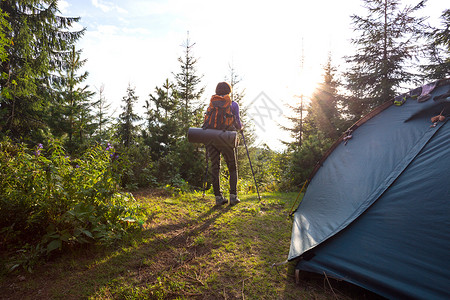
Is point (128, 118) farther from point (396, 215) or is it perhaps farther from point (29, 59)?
point (396, 215)

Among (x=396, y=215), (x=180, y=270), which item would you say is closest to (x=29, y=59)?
(x=180, y=270)

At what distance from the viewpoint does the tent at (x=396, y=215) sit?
5.42 feet

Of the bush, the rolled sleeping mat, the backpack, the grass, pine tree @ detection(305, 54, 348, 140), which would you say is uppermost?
pine tree @ detection(305, 54, 348, 140)

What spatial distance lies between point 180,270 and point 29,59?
11516mm

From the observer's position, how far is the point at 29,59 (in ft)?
28.6

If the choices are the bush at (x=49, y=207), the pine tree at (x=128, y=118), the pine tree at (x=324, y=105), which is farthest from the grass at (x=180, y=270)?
the pine tree at (x=128, y=118)

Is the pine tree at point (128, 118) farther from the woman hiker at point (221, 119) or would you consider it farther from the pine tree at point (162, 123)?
the woman hiker at point (221, 119)

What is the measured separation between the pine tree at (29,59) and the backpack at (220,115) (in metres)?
7.82

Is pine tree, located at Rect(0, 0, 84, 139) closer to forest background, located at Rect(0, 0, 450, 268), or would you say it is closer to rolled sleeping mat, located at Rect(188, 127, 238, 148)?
forest background, located at Rect(0, 0, 450, 268)

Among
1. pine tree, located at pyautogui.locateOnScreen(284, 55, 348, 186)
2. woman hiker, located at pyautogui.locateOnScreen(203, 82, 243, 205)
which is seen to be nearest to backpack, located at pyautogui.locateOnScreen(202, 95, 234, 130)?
woman hiker, located at pyautogui.locateOnScreen(203, 82, 243, 205)

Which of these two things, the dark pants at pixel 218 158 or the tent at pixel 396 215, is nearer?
the tent at pixel 396 215

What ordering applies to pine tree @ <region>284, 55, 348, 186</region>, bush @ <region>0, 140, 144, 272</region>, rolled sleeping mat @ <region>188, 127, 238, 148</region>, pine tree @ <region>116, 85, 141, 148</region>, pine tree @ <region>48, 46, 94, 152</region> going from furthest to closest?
pine tree @ <region>116, 85, 141, 148</region>
pine tree @ <region>48, 46, 94, 152</region>
pine tree @ <region>284, 55, 348, 186</region>
rolled sleeping mat @ <region>188, 127, 238, 148</region>
bush @ <region>0, 140, 144, 272</region>

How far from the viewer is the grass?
1809 millimetres

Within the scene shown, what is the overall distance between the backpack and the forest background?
187 cm
